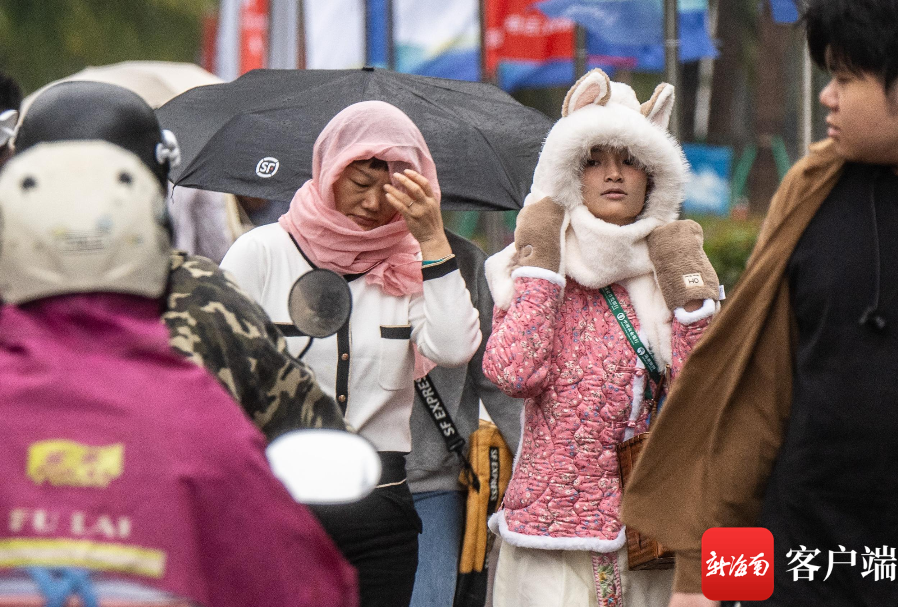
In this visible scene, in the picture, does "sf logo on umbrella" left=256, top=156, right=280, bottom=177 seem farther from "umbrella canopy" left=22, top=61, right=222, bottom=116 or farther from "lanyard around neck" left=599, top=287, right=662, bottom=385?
"umbrella canopy" left=22, top=61, right=222, bottom=116

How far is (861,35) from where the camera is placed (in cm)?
272

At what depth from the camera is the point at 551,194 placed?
13.5 feet

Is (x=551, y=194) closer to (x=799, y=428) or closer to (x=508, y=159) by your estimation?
(x=508, y=159)

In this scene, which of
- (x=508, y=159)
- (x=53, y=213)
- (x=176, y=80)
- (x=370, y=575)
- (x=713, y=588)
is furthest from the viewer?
(x=176, y=80)

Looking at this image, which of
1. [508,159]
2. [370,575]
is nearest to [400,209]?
[370,575]

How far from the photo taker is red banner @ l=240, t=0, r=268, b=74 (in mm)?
17062

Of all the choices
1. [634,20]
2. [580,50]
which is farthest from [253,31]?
[634,20]

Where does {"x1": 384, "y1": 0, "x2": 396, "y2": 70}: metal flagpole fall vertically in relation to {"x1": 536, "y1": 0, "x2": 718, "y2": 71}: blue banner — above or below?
below

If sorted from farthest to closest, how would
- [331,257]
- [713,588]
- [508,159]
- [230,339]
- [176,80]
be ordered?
1. [176,80]
2. [508,159]
3. [331,257]
4. [713,588]
5. [230,339]

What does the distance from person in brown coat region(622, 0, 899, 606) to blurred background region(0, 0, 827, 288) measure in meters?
2.24

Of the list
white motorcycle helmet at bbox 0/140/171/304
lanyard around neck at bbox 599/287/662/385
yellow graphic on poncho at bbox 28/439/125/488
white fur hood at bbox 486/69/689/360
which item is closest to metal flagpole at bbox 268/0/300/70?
white fur hood at bbox 486/69/689/360

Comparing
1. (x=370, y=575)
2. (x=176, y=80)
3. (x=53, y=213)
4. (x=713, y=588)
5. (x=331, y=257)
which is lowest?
(x=176, y=80)

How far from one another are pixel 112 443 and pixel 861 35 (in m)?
1.73

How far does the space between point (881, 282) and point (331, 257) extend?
181 centimetres
